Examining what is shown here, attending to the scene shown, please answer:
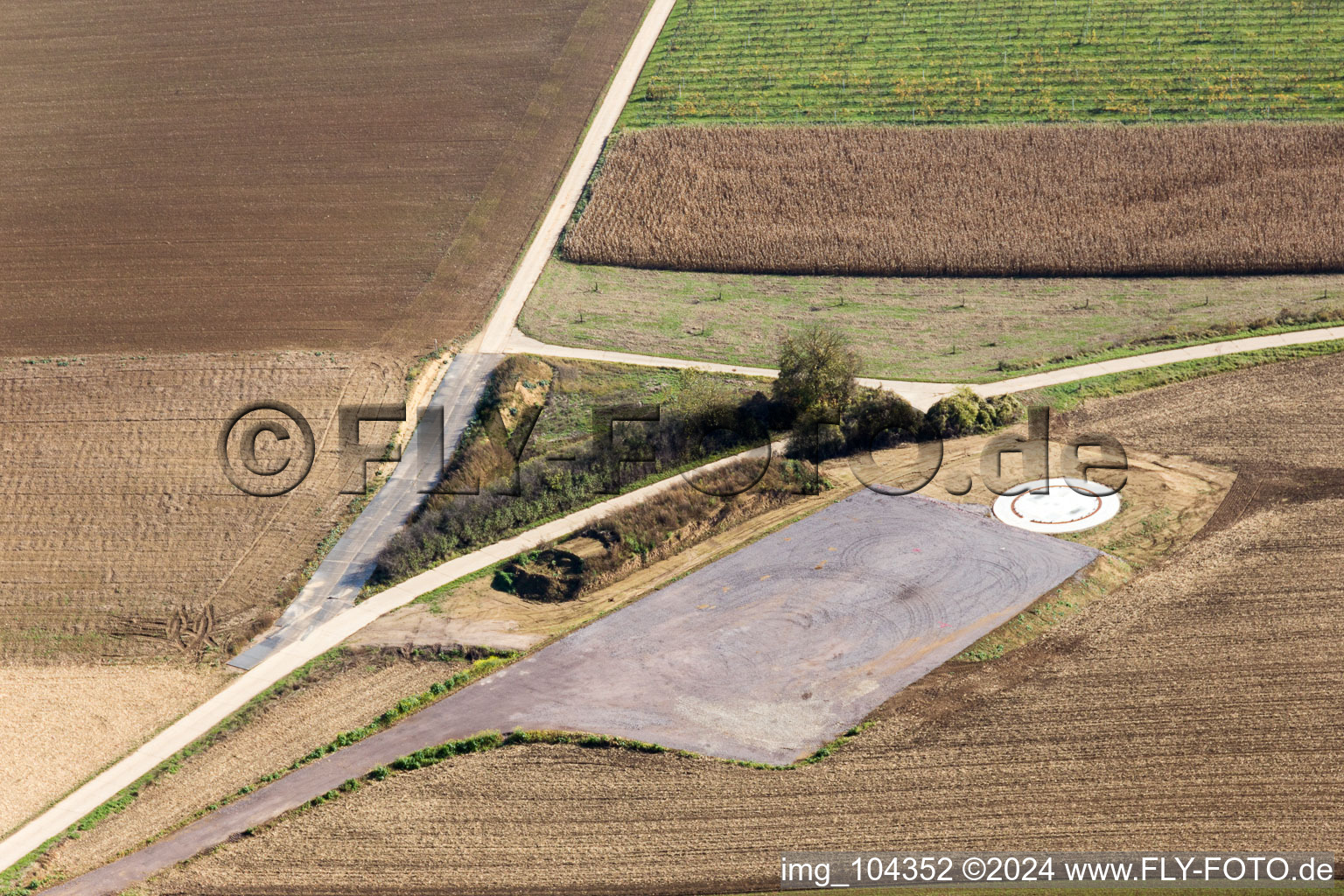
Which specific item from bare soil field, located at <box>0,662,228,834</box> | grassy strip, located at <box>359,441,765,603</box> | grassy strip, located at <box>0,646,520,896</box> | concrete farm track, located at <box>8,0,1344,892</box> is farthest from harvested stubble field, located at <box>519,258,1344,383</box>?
bare soil field, located at <box>0,662,228,834</box>

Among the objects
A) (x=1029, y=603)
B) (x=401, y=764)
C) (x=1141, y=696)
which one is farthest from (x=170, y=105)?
(x=1141, y=696)

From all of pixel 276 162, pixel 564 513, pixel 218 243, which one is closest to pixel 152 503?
pixel 564 513

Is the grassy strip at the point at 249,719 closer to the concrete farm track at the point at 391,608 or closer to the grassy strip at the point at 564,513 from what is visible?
the concrete farm track at the point at 391,608

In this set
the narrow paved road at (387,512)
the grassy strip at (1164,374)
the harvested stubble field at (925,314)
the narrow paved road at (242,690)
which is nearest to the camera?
the narrow paved road at (242,690)

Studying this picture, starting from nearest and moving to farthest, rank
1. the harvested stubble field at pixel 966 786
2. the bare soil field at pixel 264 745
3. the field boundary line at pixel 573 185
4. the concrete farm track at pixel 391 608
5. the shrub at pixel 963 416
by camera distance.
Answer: the harvested stubble field at pixel 966 786 → the bare soil field at pixel 264 745 → the concrete farm track at pixel 391 608 → the shrub at pixel 963 416 → the field boundary line at pixel 573 185

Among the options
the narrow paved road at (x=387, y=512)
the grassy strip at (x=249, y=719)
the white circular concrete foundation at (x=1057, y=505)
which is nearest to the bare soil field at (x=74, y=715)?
the grassy strip at (x=249, y=719)

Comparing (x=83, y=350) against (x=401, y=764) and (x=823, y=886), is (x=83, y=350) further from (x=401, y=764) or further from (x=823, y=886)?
(x=823, y=886)

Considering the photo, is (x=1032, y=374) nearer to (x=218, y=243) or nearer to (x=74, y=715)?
(x=74, y=715)
